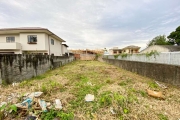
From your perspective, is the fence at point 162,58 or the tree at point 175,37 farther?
the tree at point 175,37

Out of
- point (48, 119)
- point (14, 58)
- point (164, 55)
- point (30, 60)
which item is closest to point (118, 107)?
point (48, 119)

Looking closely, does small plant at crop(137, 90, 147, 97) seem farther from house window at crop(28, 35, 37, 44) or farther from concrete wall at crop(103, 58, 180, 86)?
house window at crop(28, 35, 37, 44)

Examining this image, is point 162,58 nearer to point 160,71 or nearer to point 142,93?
point 160,71

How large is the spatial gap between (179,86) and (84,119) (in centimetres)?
379

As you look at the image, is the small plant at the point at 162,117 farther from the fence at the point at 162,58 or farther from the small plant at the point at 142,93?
the fence at the point at 162,58

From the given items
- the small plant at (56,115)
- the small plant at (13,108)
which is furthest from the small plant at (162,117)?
the small plant at (13,108)

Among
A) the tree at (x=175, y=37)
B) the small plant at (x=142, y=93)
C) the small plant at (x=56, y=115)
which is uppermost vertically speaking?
the tree at (x=175, y=37)

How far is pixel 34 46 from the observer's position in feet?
35.0

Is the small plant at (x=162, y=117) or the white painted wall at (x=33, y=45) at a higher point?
the white painted wall at (x=33, y=45)

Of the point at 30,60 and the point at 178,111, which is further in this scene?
the point at 30,60

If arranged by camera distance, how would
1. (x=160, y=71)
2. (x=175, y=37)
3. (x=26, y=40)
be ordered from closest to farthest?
(x=160, y=71), (x=26, y=40), (x=175, y=37)

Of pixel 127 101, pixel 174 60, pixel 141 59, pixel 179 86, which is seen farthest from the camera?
pixel 141 59

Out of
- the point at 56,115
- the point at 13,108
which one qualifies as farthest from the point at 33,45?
the point at 56,115

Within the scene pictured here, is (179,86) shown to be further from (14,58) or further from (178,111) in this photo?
(14,58)
